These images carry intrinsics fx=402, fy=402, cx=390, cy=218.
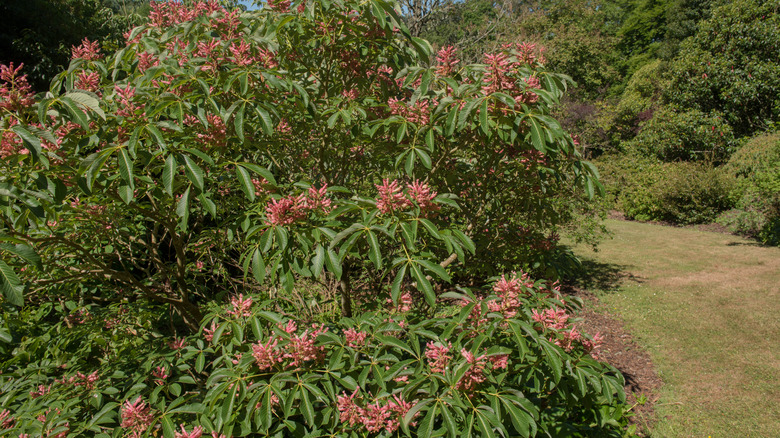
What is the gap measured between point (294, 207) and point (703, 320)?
6.20 metres

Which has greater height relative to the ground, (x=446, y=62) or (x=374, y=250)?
(x=446, y=62)

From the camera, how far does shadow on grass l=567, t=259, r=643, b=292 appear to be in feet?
22.7

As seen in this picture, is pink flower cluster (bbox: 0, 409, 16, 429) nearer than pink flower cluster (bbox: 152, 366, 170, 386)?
Yes

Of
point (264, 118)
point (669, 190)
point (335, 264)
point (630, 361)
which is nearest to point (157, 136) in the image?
point (264, 118)

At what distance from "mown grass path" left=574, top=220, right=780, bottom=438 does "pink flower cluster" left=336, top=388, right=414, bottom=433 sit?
2.90m

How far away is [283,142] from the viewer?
2365 millimetres

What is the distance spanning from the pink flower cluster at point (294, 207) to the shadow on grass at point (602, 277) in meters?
6.00

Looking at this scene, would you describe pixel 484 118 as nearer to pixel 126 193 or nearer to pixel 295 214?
pixel 295 214

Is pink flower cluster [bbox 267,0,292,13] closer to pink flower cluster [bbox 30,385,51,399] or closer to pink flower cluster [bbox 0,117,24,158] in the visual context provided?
pink flower cluster [bbox 0,117,24,158]

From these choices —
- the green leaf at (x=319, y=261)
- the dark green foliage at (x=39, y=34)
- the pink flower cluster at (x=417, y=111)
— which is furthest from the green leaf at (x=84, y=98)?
the dark green foliage at (x=39, y=34)

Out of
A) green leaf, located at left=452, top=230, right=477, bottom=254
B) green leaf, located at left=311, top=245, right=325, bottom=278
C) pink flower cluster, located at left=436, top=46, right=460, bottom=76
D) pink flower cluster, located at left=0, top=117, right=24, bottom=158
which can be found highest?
pink flower cluster, located at left=436, top=46, right=460, bottom=76

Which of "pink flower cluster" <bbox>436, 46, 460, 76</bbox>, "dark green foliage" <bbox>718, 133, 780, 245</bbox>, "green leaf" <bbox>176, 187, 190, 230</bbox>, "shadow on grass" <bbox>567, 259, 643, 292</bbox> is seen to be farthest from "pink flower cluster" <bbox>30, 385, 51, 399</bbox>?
"dark green foliage" <bbox>718, 133, 780, 245</bbox>

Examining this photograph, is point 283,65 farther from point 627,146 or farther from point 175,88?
point 627,146

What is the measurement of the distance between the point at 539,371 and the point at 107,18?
11848 millimetres
